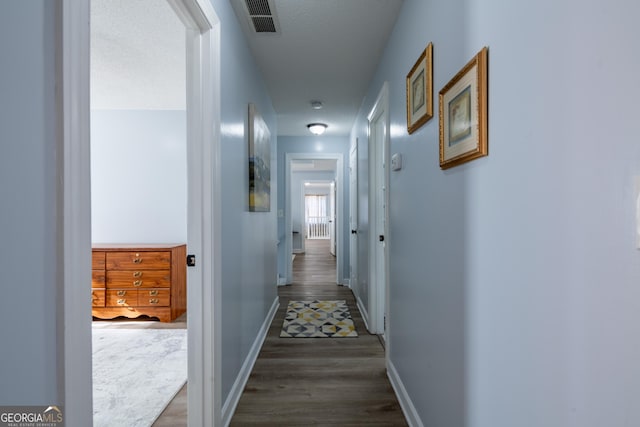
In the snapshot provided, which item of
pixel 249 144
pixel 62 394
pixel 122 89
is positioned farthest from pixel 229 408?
pixel 122 89

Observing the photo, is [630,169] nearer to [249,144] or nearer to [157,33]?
[249,144]

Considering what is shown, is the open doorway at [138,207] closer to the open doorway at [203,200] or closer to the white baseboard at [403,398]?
the open doorway at [203,200]

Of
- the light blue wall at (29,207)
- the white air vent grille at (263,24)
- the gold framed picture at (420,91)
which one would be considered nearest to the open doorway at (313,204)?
the white air vent grille at (263,24)

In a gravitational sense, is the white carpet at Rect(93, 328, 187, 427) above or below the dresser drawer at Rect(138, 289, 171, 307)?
below

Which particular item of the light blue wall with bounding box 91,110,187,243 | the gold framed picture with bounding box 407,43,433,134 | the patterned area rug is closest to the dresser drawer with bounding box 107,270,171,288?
the light blue wall with bounding box 91,110,187,243

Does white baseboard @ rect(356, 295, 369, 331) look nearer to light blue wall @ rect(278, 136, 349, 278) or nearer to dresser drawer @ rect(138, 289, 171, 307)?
light blue wall @ rect(278, 136, 349, 278)

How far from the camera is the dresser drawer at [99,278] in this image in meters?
3.42

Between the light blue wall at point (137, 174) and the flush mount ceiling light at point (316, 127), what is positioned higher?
the flush mount ceiling light at point (316, 127)

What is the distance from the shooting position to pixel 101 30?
2.28 metres

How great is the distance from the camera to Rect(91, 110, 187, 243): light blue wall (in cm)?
399

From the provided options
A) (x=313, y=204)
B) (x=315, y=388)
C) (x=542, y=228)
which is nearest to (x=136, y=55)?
(x=315, y=388)

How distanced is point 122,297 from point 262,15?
3.13 metres

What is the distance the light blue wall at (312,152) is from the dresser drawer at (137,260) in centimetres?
212

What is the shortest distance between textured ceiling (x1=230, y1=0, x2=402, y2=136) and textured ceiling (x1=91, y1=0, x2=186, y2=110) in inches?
23.6
